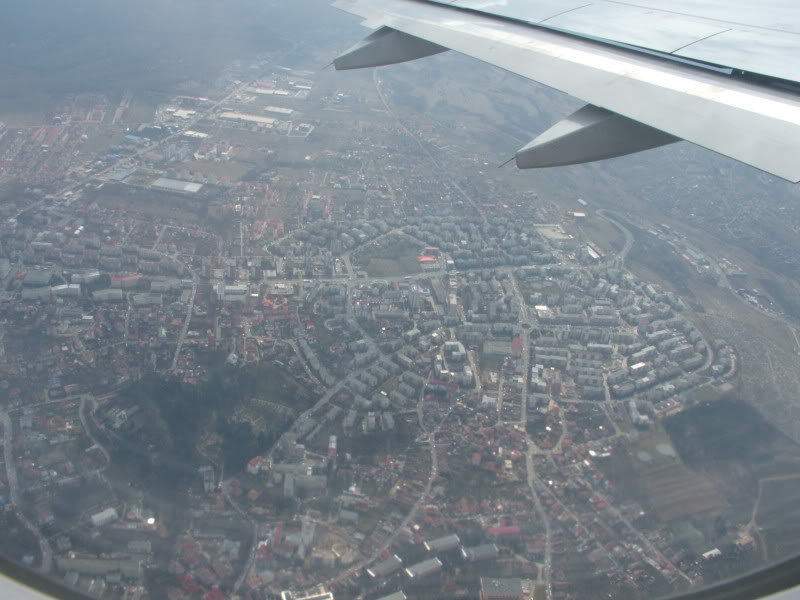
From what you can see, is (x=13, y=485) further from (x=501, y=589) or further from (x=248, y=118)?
(x=248, y=118)

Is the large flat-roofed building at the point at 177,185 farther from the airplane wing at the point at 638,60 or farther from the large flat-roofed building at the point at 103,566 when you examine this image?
the large flat-roofed building at the point at 103,566

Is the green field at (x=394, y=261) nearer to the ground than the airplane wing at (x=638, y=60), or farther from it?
nearer to the ground

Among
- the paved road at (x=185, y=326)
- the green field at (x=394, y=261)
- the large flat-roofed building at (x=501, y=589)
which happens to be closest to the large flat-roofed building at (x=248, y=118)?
the green field at (x=394, y=261)

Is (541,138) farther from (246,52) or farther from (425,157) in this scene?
(246,52)

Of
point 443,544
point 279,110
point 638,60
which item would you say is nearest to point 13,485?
point 443,544

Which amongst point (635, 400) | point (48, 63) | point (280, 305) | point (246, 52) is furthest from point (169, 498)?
point (246, 52)

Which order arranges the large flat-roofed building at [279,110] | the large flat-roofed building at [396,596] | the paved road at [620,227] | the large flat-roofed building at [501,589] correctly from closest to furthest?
1. the large flat-roofed building at [396,596]
2. the large flat-roofed building at [501,589]
3. the paved road at [620,227]
4. the large flat-roofed building at [279,110]

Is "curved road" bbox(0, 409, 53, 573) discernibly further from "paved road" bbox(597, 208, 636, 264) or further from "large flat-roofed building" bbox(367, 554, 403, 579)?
"paved road" bbox(597, 208, 636, 264)

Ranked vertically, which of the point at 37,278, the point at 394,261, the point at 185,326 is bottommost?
the point at 185,326
